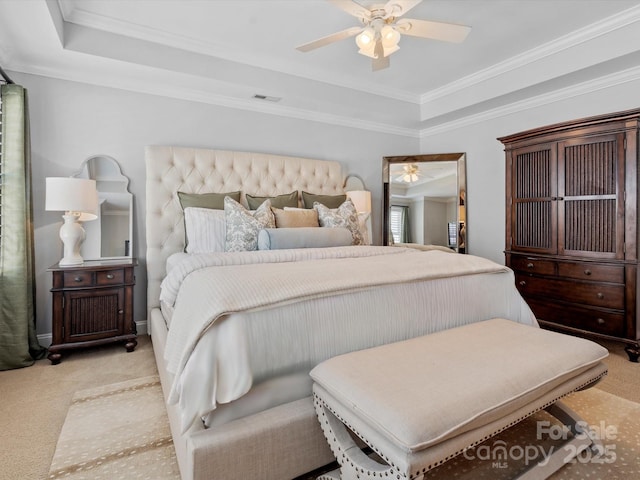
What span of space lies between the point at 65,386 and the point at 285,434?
174 cm

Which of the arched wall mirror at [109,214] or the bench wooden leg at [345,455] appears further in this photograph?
the arched wall mirror at [109,214]

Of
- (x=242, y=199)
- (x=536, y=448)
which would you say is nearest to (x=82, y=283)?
(x=242, y=199)

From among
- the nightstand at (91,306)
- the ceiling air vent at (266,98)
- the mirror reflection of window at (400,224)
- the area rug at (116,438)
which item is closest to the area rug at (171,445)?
the area rug at (116,438)

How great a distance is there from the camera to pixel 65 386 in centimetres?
215

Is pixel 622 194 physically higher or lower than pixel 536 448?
higher

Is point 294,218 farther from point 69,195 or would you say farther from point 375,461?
point 375,461

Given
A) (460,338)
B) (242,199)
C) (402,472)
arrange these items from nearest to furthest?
(402,472)
(460,338)
(242,199)

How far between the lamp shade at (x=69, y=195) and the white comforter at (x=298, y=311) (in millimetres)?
1235

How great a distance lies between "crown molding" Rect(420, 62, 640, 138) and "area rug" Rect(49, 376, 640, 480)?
263cm

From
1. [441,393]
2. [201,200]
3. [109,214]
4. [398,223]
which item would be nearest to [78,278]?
[109,214]

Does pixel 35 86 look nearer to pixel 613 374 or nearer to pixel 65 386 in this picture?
pixel 65 386

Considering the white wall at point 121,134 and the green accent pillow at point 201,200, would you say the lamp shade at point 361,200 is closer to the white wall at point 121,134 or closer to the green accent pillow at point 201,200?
the white wall at point 121,134

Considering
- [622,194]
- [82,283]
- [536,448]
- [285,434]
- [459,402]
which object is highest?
[622,194]

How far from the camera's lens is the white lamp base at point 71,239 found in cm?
261
